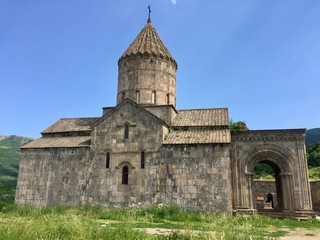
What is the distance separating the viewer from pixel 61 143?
1491 cm

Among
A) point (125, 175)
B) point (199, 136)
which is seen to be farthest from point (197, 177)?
point (125, 175)

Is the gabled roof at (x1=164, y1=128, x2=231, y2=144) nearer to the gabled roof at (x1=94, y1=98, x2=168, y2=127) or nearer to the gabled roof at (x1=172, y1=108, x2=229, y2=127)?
the gabled roof at (x1=172, y1=108, x2=229, y2=127)

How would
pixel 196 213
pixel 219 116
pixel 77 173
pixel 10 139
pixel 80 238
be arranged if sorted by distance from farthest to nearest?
pixel 10 139 → pixel 219 116 → pixel 77 173 → pixel 196 213 → pixel 80 238

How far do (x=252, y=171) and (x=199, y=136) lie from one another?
301cm

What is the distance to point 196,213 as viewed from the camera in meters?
12.0

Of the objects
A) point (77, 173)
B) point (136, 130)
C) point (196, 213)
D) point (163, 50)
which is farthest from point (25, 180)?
point (163, 50)

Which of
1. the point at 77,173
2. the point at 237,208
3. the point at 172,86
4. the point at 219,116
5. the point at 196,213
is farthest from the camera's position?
the point at 172,86

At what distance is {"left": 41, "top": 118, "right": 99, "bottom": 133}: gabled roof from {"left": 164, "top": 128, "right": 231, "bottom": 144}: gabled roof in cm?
505

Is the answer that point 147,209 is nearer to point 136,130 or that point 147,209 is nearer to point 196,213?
point 196,213

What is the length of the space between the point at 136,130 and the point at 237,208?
582 centimetres

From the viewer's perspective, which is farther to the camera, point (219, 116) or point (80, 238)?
point (219, 116)

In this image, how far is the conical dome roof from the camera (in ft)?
53.2

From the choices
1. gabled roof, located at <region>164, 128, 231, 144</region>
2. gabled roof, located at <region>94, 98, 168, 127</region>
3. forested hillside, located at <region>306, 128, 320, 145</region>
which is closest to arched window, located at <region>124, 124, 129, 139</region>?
gabled roof, located at <region>94, 98, 168, 127</region>

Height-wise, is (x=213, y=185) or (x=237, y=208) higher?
(x=213, y=185)
